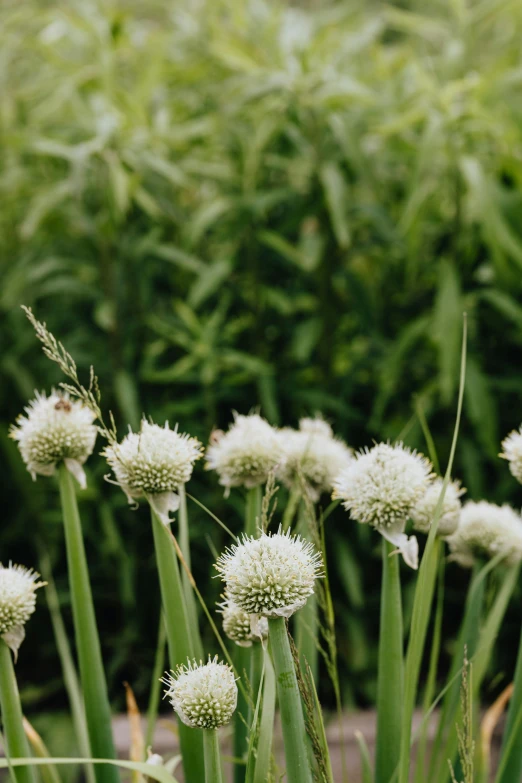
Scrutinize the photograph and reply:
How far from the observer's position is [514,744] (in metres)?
0.89

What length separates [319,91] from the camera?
7.06 feet

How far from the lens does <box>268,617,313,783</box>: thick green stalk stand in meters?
0.68

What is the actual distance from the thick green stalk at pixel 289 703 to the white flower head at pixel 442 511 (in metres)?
0.29

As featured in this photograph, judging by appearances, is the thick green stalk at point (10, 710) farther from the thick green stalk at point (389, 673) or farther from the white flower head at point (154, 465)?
the thick green stalk at point (389, 673)

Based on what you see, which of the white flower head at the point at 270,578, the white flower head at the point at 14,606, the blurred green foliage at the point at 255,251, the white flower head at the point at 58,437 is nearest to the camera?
the white flower head at the point at 270,578

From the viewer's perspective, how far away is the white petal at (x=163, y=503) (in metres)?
0.84

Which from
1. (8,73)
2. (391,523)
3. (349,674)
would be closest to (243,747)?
(391,523)

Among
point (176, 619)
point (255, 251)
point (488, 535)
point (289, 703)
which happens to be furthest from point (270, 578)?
point (255, 251)

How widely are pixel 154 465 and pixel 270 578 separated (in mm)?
193

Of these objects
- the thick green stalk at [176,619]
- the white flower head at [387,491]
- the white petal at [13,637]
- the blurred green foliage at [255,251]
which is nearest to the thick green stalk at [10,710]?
the white petal at [13,637]

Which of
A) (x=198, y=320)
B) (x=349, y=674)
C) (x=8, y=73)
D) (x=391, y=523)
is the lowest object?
(x=391, y=523)

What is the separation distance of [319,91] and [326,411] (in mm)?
859

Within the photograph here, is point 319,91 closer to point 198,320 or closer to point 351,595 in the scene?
point 198,320

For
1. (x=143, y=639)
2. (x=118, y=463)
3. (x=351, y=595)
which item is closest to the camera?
(x=118, y=463)
